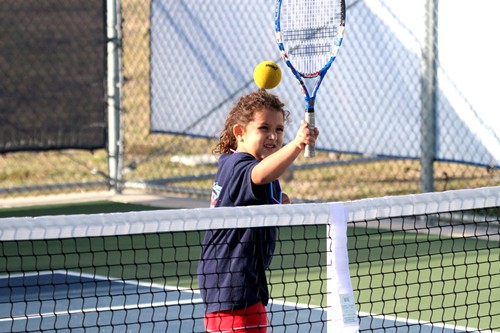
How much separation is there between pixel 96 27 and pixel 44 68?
0.61m

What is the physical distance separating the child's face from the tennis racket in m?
0.66

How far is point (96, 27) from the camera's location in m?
10.3

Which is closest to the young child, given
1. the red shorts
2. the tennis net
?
the red shorts

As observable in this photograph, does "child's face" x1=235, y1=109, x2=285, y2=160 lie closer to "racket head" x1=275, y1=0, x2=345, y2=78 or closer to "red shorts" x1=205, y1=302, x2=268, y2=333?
"red shorts" x1=205, y1=302, x2=268, y2=333

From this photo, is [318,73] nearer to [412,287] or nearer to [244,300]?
[244,300]

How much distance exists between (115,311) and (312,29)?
6.14 ft

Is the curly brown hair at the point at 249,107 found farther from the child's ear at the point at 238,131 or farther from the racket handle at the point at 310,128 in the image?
the racket handle at the point at 310,128

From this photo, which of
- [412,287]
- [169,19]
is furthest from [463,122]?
[169,19]

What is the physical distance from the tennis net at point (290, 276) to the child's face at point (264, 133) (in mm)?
272

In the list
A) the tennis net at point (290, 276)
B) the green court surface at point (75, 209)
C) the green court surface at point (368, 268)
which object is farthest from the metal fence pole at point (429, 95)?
the green court surface at point (75, 209)

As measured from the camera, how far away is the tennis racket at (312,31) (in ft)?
17.1

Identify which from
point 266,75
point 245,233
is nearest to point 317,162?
point 266,75

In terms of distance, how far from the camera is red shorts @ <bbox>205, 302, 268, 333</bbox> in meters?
4.20

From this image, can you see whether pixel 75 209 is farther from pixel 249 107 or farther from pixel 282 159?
pixel 282 159
